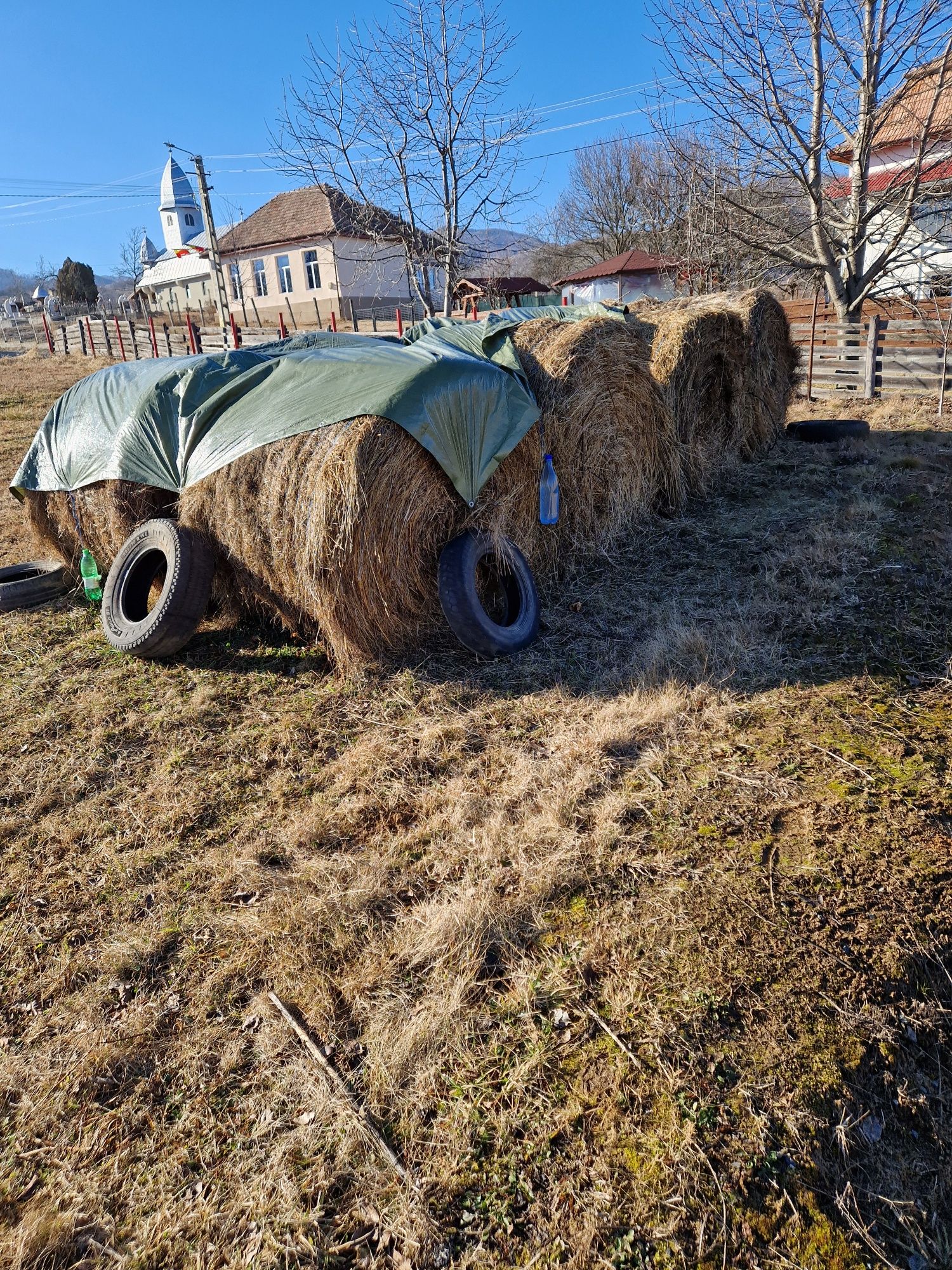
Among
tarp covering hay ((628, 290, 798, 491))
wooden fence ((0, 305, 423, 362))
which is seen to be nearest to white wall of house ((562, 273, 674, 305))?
wooden fence ((0, 305, 423, 362))

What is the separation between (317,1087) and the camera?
83.9 inches

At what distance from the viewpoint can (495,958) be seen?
2.51 meters

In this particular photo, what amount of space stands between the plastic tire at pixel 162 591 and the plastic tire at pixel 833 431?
26.6 feet

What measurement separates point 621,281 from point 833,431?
2908 cm

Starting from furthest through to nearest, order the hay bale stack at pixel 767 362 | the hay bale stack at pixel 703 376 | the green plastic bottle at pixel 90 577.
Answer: the hay bale stack at pixel 767 362 < the hay bale stack at pixel 703 376 < the green plastic bottle at pixel 90 577

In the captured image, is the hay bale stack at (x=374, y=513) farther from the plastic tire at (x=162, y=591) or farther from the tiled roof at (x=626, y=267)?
the tiled roof at (x=626, y=267)

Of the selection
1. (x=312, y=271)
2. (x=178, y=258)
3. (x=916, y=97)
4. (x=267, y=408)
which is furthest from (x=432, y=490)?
(x=178, y=258)

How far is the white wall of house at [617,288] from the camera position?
34.7m

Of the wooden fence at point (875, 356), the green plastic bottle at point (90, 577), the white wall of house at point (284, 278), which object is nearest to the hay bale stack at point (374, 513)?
the green plastic bottle at point (90, 577)

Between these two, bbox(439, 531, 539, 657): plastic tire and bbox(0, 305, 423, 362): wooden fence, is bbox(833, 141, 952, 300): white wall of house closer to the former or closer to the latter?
bbox(439, 531, 539, 657): plastic tire

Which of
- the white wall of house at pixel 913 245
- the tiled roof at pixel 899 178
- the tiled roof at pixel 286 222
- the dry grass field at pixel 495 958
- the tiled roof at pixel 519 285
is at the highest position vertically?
the tiled roof at pixel 286 222

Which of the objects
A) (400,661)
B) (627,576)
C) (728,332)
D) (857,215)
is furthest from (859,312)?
(400,661)

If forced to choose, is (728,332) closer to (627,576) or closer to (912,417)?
(627,576)

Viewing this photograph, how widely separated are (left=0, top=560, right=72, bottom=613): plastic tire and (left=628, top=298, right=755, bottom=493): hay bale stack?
547 centimetres
